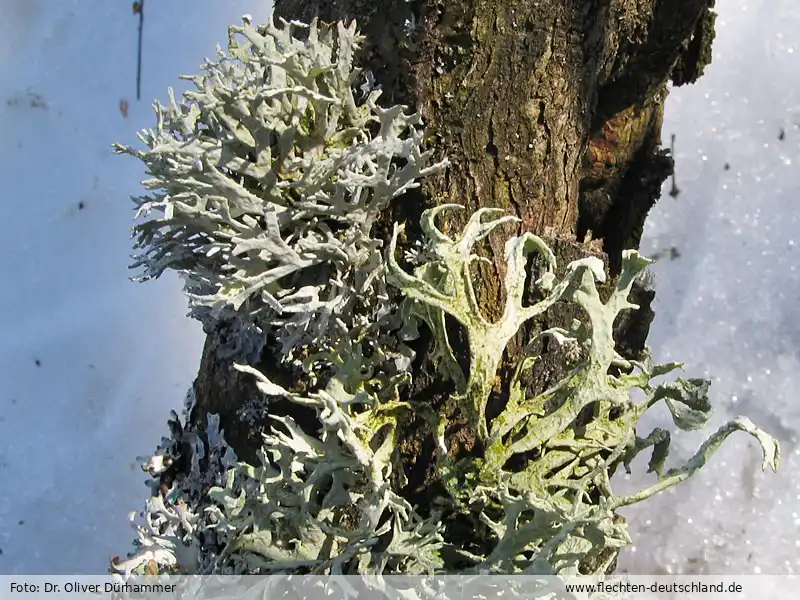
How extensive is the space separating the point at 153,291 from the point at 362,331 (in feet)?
3.56

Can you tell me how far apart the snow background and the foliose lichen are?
0.92 meters

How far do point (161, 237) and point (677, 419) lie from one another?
469 millimetres

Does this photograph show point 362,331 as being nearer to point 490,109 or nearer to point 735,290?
point 490,109

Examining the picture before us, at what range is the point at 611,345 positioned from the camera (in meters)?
0.57

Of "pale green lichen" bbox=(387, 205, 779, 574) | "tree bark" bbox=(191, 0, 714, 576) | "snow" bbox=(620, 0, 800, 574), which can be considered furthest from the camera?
"snow" bbox=(620, 0, 800, 574)

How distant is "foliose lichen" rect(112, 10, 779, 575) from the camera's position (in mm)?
569

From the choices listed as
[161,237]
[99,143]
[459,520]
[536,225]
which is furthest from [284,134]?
[99,143]

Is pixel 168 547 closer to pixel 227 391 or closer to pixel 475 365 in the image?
pixel 227 391

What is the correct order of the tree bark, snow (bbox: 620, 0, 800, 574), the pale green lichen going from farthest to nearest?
snow (bbox: 620, 0, 800, 574), the tree bark, the pale green lichen

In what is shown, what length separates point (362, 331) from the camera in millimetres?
658

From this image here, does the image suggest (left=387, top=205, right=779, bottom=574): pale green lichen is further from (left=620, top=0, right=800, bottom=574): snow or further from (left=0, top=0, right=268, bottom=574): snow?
(left=0, top=0, right=268, bottom=574): snow

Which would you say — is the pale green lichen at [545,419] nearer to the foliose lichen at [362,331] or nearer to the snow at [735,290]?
the foliose lichen at [362,331]

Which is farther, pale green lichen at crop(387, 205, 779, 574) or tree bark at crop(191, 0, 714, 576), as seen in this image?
tree bark at crop(191, 0, 714, 576)

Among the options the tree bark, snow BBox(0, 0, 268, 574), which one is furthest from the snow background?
the tree bark
